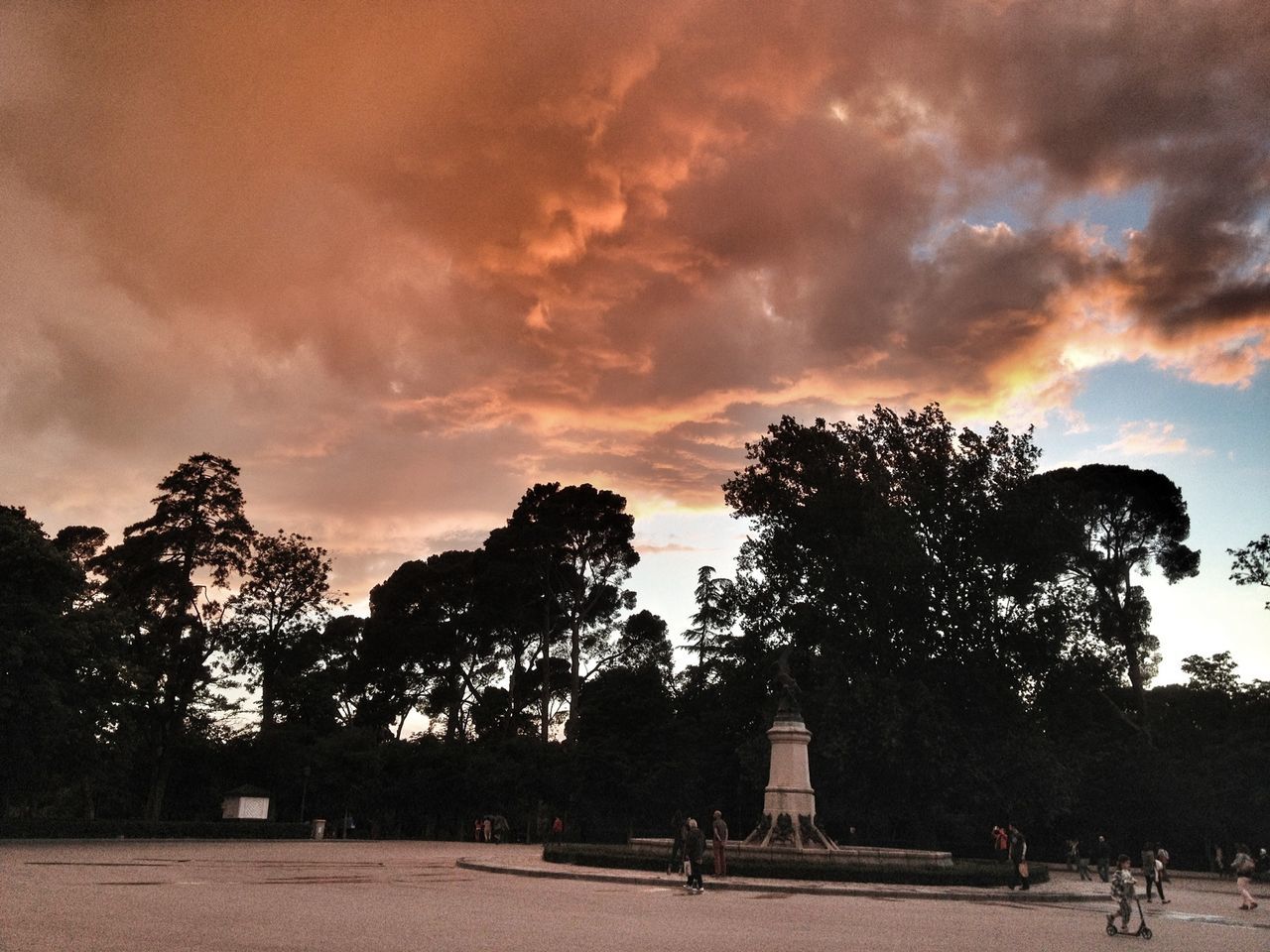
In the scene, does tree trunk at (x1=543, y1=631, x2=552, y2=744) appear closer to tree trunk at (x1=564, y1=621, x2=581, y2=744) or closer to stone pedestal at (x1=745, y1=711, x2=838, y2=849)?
tree trunk at (x1=564, y1=621, x2=581, y2=744)

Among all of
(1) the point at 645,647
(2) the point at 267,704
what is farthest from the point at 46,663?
(1) the point at 645,647

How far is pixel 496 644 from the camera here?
2457 inches

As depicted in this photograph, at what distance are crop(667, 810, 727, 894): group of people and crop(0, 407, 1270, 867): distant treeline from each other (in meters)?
14.3

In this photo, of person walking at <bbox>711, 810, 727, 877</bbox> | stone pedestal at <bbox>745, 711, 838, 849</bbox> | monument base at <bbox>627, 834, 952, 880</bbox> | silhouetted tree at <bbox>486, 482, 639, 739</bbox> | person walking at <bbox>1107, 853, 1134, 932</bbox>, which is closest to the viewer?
person walking at <bbox>1107, 853, 1134, 932</bbox>

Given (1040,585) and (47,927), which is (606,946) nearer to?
(47,927)

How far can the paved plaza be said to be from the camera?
10.5 metres

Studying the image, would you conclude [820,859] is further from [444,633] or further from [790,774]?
[444,633]

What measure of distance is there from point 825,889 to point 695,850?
3.12 meters

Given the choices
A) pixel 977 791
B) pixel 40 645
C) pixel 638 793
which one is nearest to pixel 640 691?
pixel 638 793

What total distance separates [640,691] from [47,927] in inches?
1843

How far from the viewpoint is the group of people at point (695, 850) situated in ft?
64.4

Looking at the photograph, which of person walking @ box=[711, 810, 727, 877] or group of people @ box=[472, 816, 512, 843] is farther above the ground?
person walking @ box=[711, 810, 727, 877]

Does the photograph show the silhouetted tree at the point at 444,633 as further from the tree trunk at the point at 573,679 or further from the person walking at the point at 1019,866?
the person walking at the point at 1019,866

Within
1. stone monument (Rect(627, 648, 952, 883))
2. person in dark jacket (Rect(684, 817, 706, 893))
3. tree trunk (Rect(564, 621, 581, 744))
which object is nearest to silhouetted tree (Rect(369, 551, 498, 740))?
tree trunk (Rect(564, 621, 581, 744))
